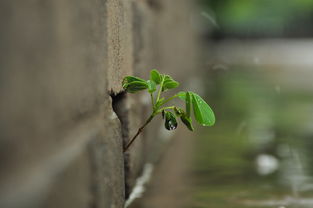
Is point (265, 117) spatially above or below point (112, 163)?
below

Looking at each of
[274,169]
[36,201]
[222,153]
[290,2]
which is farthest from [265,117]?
[290,2]

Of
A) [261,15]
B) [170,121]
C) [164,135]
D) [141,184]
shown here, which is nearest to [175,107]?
[170,121]

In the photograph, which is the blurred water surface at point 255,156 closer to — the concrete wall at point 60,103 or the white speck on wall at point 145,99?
the white speck on wall at point 145,99

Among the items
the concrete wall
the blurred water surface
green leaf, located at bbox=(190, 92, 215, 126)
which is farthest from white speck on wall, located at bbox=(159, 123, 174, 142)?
green leaf, located at bbox=(190, 92, 215, 126)

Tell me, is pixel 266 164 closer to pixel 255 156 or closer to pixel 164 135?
pixel 255 156

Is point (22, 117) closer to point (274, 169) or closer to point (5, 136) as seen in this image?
point (5, 136)

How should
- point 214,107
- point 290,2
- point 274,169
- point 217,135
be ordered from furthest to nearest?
point 290,2 → point 214,107 → point 217,135 → point 274,169

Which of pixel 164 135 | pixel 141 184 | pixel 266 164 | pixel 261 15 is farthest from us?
pixel 261 15
